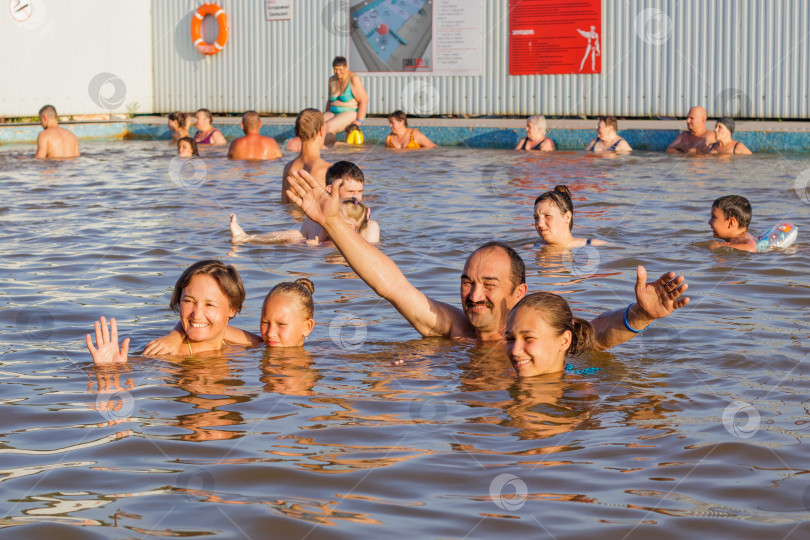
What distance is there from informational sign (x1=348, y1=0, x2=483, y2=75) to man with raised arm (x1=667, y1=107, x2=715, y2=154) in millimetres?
5441

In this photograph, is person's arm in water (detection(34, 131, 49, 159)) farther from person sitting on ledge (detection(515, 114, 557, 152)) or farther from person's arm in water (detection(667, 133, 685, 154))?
person's arm in water (detection(667, 133, 685, 154))

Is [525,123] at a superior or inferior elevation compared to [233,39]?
inferior

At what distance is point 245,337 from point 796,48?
14900 millimetres

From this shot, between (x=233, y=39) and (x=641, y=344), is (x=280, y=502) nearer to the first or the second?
(x=641, y=344)

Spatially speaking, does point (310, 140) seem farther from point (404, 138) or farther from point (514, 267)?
point (404, 138)

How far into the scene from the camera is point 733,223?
852 centimetres

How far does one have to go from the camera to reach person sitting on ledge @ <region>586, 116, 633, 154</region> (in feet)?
55.2

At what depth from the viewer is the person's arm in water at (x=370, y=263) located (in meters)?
4.57

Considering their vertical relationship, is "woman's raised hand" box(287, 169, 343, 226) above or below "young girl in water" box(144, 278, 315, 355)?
above

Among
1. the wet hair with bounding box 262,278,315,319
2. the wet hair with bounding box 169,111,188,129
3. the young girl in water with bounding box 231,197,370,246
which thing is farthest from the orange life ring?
the wet hair with bounding box 262,278,315,319

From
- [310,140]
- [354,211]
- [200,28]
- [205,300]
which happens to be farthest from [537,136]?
[205,300]

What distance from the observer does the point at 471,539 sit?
10.0 feet

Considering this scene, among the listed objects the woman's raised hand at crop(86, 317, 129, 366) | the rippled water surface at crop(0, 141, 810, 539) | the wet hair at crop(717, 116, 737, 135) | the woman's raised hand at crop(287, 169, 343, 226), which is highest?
the wet hair at crop(717, 116, 737, 135)

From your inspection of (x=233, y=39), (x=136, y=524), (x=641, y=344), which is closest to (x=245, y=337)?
(x=641, y=344)
